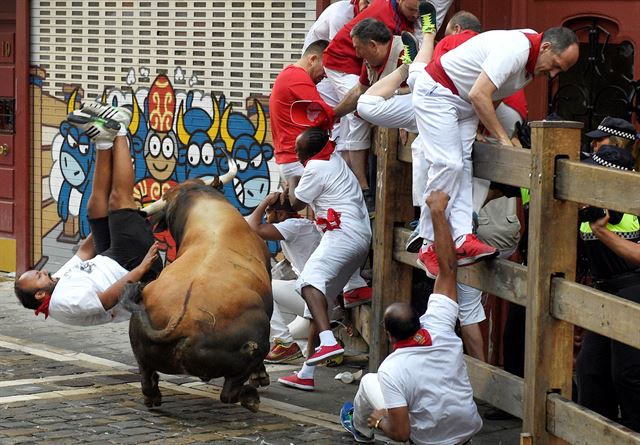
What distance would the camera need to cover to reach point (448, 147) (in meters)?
7.46

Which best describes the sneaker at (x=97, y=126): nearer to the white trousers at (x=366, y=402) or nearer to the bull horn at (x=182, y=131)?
the bull horn at (x=182, y=131)

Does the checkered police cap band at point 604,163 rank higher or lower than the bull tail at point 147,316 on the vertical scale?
higher

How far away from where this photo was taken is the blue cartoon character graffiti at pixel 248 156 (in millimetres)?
12055

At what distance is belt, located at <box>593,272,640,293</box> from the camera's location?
7203 millimetres

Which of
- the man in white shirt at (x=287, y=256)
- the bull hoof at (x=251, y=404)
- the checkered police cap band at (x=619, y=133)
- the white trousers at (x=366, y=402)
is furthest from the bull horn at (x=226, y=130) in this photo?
the checkered police cap band at (x=619, y=133)

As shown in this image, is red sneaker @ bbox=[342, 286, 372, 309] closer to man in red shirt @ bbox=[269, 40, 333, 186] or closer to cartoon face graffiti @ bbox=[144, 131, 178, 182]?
man in red shirt @ bbox=[269, 40, 333, 186]

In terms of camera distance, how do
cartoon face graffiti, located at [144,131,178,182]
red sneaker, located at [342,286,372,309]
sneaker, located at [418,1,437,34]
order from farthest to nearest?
cartoon face graffiti, located at [144,131,178,182] → red sneaker, located at [342,286,372,309] → sneaker, located at [418,1,437,34]

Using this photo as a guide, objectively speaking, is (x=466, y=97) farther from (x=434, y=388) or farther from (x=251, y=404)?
(x=251, y=404)

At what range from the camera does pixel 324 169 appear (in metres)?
9.20

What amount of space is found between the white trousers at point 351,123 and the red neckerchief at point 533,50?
260cm

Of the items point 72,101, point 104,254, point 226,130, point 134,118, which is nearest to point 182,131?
point 226,130

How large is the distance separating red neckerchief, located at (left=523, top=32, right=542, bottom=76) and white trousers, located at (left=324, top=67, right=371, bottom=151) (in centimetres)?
260

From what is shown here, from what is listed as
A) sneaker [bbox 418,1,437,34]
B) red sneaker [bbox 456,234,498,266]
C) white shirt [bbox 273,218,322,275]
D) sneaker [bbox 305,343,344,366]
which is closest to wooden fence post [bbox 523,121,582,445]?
red sneaker [bbox 456,234,498,266]

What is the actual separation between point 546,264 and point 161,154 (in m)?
7.03
